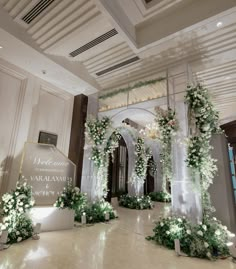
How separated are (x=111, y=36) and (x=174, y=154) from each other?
3.18 meters

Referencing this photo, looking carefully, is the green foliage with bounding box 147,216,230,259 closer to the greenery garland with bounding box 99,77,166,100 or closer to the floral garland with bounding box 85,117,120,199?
the floral garland with bounding box 85,117,120,199

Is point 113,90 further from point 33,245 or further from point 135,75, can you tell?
point 33,245

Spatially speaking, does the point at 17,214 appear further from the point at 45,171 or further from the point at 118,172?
the point at 118,172

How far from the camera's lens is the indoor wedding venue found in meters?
3.14

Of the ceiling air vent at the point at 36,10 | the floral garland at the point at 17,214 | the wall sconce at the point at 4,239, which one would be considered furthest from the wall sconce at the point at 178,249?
the ceiling air vent at the point at 36,10

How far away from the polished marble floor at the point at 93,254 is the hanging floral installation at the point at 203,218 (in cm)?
22

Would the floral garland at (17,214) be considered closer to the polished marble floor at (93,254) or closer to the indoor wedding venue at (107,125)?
the indoor wedding venue at (107,125)

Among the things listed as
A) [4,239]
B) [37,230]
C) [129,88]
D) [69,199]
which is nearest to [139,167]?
[129,88]

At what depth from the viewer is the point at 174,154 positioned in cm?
415

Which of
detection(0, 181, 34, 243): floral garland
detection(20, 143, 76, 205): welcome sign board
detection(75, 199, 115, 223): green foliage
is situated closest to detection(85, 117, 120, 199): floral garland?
detection(75, 199, 115, 223): green foliage

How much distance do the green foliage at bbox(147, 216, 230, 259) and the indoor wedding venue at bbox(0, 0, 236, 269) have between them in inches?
0.8

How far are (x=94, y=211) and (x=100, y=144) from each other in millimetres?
2056

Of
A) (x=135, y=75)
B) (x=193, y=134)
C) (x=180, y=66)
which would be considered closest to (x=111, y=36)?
A: (x=135, y=75)

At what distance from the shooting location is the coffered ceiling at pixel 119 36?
10.8 feet
